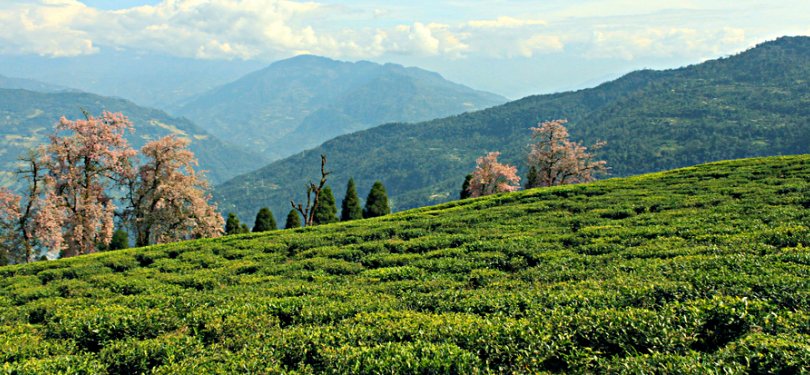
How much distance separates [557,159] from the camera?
226ft

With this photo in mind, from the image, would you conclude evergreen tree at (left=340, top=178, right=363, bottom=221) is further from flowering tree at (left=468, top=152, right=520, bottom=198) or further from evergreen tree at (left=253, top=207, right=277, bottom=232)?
flowering tree at (left=468, top=152, right=520, bottom=198)

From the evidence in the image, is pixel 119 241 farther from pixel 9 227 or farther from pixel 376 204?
pixel 376 204

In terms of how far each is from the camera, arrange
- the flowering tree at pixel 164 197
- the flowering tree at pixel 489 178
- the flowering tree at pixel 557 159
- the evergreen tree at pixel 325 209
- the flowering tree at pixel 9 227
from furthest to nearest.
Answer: the evergreen tree at pixel 325 209 < the flowering tree at pixel 489 178 < the flowering tree at pixel 557 159 < the flowering tree at pixel 164 197 < the flowering tree at pixel 9 227

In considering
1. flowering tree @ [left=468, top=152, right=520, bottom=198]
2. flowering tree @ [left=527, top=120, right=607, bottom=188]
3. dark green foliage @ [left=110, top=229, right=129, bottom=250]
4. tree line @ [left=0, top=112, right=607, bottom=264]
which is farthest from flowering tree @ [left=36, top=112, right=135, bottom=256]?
flowering tree @ [left=527, top=120, right=607, bottom=188]

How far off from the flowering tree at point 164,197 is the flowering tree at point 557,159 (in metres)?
51.0

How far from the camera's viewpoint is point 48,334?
37.3 ft

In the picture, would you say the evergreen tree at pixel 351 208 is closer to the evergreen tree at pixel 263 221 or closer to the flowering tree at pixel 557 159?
the evergreen tree at pixel 263 221

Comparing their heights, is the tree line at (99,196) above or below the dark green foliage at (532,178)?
above

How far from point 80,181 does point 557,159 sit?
63949 millimetres

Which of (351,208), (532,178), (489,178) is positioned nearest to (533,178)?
(532,178)

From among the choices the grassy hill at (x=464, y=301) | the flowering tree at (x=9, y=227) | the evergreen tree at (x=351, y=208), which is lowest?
the evergreen tree at (x=351, y=208)

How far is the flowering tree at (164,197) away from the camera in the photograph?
4581 centimetres

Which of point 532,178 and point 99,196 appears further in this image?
point 532,178

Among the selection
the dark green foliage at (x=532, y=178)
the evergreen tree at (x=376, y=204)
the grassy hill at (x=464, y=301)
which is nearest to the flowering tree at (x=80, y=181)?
the grassy hill at (x=464, y=301)
